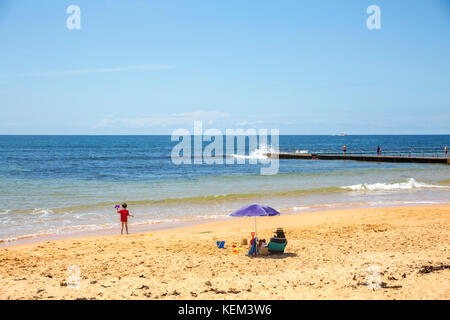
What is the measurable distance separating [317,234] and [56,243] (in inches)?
365

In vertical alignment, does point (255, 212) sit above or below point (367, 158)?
below

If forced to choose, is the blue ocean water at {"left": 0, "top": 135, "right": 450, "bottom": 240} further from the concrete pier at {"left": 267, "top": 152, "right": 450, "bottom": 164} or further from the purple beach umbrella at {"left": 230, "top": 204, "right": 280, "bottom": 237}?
the concrete pier at {"left": 267, "top": 152, "right": 450, "bottom": 164}

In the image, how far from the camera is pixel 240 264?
10.7 meters

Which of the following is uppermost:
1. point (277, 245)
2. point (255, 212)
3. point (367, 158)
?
point (367, 158)

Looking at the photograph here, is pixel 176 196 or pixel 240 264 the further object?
pixel 176 196

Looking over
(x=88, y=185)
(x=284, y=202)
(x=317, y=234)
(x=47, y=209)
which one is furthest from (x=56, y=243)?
(x=88, y=185)

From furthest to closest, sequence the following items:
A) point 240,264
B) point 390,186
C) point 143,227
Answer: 1. point 390,186
2. point 143,227
3. point 240,264

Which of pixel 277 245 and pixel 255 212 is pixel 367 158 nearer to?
pixel 277 245

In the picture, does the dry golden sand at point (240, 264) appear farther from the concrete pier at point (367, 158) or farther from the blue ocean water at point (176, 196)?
the concrete pier at point (367, 158)

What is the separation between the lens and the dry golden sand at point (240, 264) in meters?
8.34

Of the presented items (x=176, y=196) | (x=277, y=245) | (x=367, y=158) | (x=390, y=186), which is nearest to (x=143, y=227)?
(x=277, y=245)

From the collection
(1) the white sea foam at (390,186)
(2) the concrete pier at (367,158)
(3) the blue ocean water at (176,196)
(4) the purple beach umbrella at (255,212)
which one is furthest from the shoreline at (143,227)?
(2) the concrete pier at (367,158)

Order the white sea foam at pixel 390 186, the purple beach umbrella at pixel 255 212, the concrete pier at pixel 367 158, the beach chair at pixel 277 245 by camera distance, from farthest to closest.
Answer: the concrete pier at pixel 367 158 < the white sea foam at pixel 390 186 < the beach chair at pixel 277 245 < the purple beach umbrella at pixel 255 212

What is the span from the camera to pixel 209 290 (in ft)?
28.1
